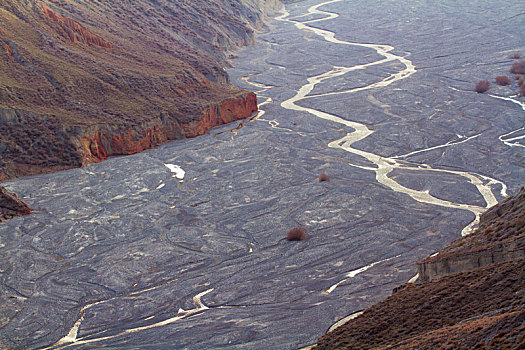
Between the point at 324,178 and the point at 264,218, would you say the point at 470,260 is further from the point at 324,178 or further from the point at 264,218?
the point at 324,178

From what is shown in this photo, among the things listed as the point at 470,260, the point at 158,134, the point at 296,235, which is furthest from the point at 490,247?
the point at 158,134

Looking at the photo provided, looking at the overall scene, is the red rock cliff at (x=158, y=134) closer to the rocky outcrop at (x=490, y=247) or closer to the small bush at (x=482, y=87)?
the small bush at (x=482, y=87)

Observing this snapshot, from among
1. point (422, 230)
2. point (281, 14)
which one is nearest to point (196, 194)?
point (422, 230)

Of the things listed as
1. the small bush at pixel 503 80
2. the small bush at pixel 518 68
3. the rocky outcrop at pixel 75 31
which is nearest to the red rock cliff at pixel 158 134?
the rocky outcrop at pixel 75 31

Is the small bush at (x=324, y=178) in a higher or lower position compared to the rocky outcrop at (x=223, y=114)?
higher

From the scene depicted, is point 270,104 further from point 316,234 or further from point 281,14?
point 281,14
